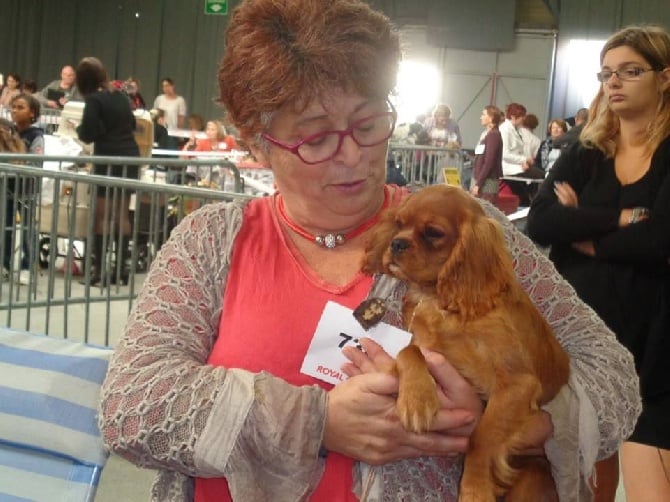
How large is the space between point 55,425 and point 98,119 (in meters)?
6.31

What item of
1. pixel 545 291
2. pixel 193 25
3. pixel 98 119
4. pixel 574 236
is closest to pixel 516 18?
pixel 193 25

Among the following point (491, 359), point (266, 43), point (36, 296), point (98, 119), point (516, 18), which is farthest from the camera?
point (516, 18)

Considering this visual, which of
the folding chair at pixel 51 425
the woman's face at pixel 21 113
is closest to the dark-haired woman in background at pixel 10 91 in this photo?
the woman's face at pixel 21 113

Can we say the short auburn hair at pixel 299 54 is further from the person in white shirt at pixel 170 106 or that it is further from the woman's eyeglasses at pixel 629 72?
the person in white shirt at pixel 170 106

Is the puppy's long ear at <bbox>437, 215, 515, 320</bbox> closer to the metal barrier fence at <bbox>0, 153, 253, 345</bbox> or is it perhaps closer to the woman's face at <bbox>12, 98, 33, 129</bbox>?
the metal barrier fence at <bbox>0, 153, 253, 345</bbox>

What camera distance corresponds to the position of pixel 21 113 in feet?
27.9

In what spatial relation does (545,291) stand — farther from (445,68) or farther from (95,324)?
(445,68)

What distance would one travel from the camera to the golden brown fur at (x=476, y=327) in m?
1.56

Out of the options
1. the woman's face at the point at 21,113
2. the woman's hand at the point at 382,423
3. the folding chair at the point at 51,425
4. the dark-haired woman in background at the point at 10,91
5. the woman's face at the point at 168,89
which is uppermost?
the woman's face at the point at 168,89

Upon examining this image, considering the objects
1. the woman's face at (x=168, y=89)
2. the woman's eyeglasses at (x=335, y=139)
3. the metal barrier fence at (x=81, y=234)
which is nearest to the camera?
the woman's eyeglasses at (x=335, y=139)

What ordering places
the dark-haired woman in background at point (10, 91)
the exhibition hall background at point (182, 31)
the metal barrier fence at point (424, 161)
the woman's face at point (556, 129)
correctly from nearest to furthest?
the metal barrier fence at point (424, 161), the woman's face at point (556, 129), the dark-haired woman in background at point (10, 91), the exhibition hall background at point (182, 31)

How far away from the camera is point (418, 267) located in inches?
Answer: 66.5

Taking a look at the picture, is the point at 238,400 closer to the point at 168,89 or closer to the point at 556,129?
the point at 556,129

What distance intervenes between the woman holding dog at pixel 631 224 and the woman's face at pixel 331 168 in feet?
4.48
